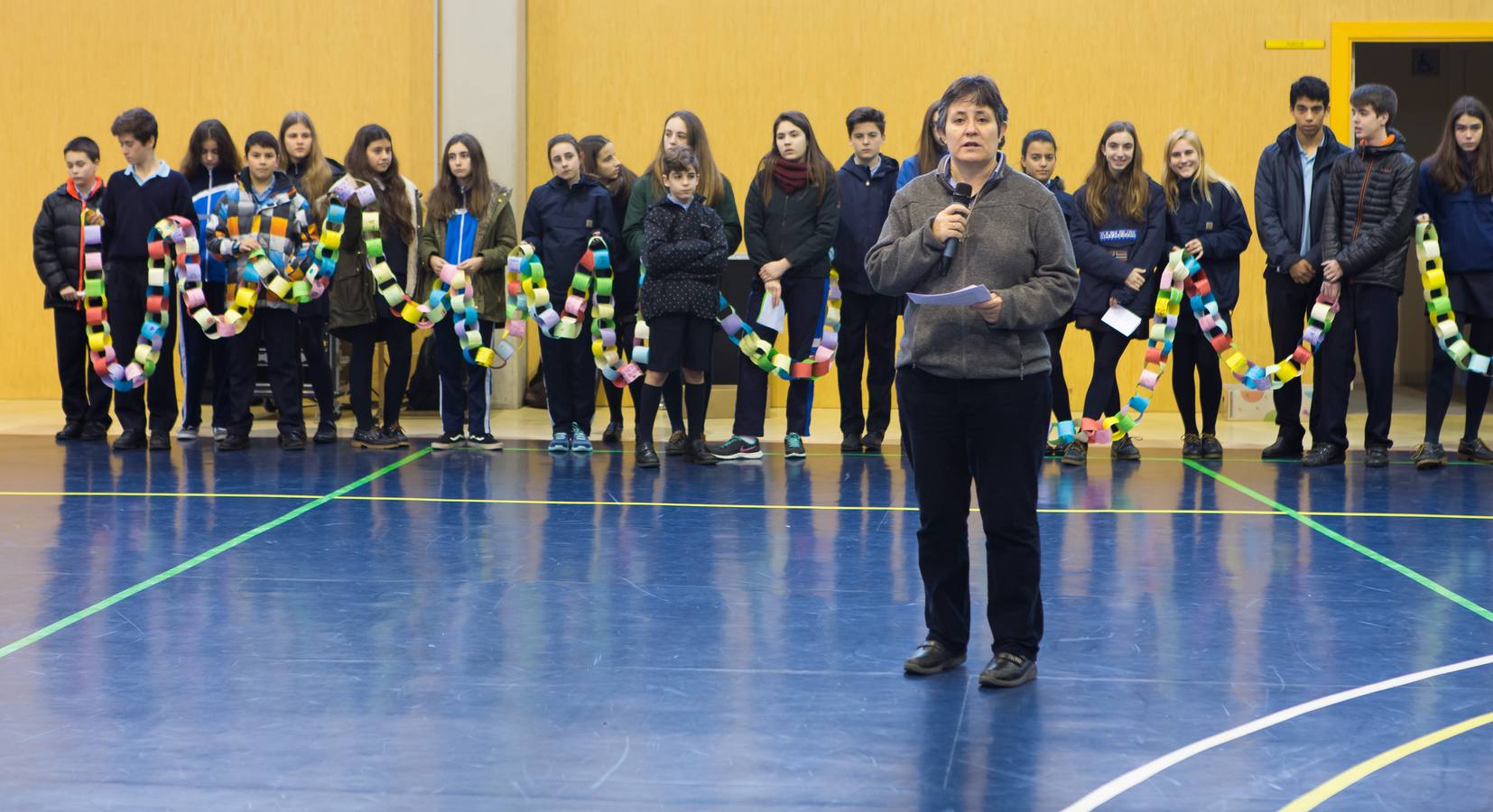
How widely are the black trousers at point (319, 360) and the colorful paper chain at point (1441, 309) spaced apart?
5622 millimetres

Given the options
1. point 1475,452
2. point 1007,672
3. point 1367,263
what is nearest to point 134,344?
point 1007,672

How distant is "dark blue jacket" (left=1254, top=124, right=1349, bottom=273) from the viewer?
8023 millimetres

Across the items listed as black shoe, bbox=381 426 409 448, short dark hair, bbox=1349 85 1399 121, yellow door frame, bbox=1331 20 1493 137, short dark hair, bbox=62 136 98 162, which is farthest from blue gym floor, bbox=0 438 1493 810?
yellow door frame, bbox=1331 20 1493 137

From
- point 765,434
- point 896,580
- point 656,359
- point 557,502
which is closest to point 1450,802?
point 896,580

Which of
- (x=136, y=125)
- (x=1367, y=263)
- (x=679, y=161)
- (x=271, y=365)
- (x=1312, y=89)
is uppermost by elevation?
(x=1312, y=89)

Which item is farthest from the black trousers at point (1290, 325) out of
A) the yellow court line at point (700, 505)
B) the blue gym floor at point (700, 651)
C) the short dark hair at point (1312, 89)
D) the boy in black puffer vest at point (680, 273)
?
the boy in black puffer vest at point (680, 273)

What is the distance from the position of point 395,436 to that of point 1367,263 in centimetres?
508

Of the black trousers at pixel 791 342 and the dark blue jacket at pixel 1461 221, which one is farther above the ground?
the dark blue jacket at pixel 1461 221

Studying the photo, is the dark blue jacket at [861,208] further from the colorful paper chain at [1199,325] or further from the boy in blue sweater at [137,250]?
the boy in blue sweater at [137,250]

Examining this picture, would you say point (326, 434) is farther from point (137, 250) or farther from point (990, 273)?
point (990, 273)

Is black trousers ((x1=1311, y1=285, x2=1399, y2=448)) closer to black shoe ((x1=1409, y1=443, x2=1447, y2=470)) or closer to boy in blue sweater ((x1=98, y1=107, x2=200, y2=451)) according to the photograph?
black shoe ((x1=1409, y1=443, x2=1447, y2=470))

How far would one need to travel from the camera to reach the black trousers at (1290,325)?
26.7ft

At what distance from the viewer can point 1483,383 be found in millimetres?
8242

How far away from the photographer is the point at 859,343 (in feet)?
27.7
